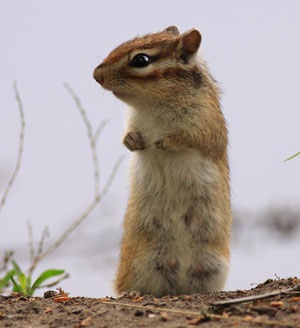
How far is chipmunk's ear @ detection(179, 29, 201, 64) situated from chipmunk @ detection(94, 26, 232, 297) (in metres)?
0.10

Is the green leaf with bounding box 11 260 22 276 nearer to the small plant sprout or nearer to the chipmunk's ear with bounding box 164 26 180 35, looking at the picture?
the small plant sprout

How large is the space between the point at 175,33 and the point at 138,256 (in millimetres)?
2227

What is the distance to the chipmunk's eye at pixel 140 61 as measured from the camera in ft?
18.7

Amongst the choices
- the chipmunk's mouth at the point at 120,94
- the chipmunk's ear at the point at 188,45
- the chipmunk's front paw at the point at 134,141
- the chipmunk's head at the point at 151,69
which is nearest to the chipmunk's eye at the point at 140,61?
the chipmunk's head at the point at 151,69

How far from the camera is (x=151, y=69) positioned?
5.70m

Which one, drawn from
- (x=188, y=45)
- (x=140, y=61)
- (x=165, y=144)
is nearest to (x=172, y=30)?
(x=188, y=45)

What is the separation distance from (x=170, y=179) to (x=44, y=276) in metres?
1.41

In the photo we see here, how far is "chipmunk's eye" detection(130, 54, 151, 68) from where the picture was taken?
5.71 metres

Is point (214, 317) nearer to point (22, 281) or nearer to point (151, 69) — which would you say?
point (22, 281)

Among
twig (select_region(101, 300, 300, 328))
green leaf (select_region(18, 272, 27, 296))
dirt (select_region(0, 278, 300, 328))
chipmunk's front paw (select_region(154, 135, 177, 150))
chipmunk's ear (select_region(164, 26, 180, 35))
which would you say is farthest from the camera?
chipmunk's ear (select_region(164, 26, 180, 35))

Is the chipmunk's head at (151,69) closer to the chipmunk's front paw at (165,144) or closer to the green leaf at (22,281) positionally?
the chipmunk's front paw at (165,144)

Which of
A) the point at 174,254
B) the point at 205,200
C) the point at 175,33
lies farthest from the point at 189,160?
the point at 175,33

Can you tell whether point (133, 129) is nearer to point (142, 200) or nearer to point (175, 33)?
point (142, 200)

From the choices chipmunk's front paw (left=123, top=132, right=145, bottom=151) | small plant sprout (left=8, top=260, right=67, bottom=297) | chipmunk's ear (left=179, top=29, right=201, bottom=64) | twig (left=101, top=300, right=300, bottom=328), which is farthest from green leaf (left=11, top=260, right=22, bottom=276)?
chipmunk's ear (left=179, top=29, right=201, bottom=64)
